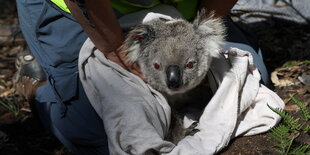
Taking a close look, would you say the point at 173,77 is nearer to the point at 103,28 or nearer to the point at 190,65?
the point at 190,65

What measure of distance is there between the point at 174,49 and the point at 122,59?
0.37 m

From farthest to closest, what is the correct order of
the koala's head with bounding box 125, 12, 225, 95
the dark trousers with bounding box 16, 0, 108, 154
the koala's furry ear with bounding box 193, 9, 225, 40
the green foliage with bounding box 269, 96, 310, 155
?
the dark trousers with bounding box 16, 0, 108, 154 < the koala's furry ear with bounding box 193, 9, 225, 40 < the koala's head with bounding box 125, 12, 225, 95 < the green foliage with bounding box 269, 96, 310, 155

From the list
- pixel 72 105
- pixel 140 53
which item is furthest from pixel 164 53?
pixel 72 105

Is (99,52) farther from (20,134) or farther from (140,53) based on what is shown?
(20,134)

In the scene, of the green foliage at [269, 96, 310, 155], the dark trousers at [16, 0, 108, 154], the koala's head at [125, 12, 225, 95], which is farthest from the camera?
the dark trousers at [16, 0, 108, 154]

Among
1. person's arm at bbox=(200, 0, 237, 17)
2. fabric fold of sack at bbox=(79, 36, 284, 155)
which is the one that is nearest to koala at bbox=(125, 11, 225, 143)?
fabric fold of sack at bbox=(79, 36, 284, 155)

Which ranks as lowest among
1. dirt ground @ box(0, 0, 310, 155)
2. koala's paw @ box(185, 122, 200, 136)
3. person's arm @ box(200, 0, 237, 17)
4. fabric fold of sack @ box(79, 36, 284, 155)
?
dirt ground @ box(0, 0, 310, 155)

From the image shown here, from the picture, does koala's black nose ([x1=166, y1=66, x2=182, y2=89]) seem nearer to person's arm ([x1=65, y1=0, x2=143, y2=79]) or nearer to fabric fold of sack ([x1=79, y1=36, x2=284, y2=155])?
fabric fold of sack ([x1=79, y1=36, x2=284, y2=155])

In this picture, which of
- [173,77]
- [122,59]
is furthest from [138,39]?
[173,77]

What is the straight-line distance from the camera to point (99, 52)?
274 centimetres

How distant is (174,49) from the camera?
255 cm

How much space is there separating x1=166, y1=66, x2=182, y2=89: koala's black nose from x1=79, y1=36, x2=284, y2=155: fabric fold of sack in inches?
8.1

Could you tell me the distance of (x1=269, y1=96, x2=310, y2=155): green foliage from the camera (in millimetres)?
2400

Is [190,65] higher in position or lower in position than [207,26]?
lower
